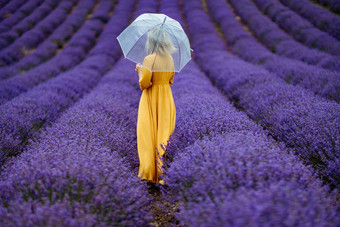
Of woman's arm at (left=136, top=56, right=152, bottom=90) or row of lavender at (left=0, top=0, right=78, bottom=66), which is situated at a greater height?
woman's arm at (left=136, top=56, right=152, bottom=90)

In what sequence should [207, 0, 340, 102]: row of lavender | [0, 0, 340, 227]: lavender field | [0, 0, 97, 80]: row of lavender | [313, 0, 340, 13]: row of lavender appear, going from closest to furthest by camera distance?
[0, 0, 340, 227]: lavender field
[207, 0, 340, 102]: row of lavender
[0, 0, 97, 80]: row of lavender
[313, 0, 340, 13]: row of lavender

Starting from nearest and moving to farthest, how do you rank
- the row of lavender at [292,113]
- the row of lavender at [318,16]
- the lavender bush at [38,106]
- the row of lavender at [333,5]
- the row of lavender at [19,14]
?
1. the row of lavender at [292,113]
2. the lavender bush at [38,106]
3. the row of lavender at [318,16]
4. the row of lavender at [333,5]
5. the row of lavender at [19,14]

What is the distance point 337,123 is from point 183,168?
1.54 metres

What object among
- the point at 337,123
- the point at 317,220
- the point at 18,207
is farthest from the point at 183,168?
the point at 337,123

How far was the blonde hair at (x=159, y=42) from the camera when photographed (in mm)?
2203

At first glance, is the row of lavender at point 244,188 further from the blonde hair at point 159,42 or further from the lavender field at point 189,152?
the blonde hair at point 159,42

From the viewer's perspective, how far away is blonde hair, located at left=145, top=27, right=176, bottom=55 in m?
2.20

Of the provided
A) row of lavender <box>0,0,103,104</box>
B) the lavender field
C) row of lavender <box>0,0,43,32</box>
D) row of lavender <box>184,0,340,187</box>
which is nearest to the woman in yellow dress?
the lavender field

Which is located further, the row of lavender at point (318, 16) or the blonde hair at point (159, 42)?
the row of lavender at point (318, 16)

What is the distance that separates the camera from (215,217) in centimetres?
110

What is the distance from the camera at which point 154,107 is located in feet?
8.16

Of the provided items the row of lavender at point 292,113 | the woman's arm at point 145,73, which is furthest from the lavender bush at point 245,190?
the woman's arm at point 145,73

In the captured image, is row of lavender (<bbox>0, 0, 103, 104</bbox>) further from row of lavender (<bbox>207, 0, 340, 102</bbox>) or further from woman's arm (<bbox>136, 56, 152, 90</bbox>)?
row of lavender (<bbox>207, 0, 340, 102</bbox>)

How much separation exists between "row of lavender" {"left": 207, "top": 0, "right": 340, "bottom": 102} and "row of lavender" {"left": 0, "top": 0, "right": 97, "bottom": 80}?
573cm
